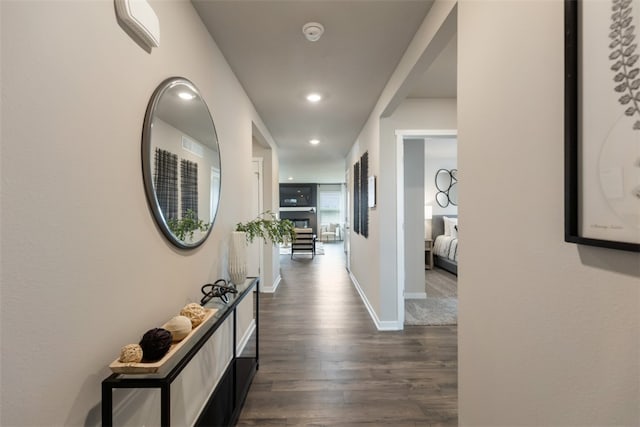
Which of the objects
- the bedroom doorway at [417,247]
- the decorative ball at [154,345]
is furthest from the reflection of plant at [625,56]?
the bedroom doorway at [417,247]

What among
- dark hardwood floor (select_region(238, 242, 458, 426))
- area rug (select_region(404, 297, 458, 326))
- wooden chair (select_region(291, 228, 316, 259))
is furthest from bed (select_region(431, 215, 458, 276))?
wooden chair (select_region(291, 228, 316, 259))

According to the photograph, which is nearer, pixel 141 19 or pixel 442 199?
pixel 141 19

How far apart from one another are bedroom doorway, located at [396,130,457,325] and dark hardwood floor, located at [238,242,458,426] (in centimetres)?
44

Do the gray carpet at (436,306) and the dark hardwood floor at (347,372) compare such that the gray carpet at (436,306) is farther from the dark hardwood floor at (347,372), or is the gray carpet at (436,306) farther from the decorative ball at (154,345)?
the decorative ball at (154,345)

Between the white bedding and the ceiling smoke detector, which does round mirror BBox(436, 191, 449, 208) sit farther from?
the ceiling smoke detector

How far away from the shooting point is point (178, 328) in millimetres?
1087

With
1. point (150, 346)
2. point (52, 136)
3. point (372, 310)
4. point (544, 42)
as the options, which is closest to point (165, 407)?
point (150, 346)

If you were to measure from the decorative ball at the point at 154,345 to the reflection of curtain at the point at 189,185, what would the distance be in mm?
586

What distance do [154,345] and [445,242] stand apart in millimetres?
5653

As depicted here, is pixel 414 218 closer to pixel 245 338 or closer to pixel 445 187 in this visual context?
pixel 245 338

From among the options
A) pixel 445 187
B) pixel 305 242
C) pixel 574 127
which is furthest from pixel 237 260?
pixel 305 242

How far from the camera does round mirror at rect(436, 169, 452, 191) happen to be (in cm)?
662

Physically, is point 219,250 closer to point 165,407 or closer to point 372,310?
point 165,407

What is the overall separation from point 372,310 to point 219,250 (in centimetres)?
214
